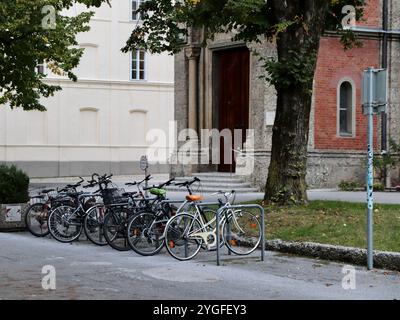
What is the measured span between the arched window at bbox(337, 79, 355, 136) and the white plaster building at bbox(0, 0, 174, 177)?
17.7 metres

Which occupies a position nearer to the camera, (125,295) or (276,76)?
(125,295)

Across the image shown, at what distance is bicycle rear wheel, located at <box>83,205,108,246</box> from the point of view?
552 inches

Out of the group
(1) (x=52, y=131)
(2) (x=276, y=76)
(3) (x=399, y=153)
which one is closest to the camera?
(2) (x=276, y=76)

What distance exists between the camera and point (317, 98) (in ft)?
80.8

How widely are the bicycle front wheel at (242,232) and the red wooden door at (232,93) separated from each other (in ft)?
41.3

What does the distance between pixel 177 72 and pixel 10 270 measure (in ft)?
61.3

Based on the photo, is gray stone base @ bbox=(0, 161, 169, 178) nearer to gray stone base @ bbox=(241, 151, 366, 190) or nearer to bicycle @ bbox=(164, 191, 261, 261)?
gray stone base @ bbox=(241, 151, 366, 190)

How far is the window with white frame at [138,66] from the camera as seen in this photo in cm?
4203

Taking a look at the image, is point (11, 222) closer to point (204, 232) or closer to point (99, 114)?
point (204, 232)

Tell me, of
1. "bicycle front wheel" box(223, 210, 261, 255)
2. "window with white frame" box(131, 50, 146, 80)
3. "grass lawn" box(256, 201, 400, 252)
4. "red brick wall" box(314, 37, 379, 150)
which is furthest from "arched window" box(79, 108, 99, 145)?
"bicycle front wheel" box(223, 210, 261, 255)

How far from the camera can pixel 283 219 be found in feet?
47.8

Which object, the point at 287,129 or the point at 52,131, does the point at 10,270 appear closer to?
the point at 287,129

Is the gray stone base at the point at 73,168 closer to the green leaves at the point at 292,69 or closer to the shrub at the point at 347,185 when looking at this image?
the shrub at the point at 347,185

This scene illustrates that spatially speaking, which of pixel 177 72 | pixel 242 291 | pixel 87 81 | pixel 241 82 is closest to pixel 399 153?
pixel 241 82
